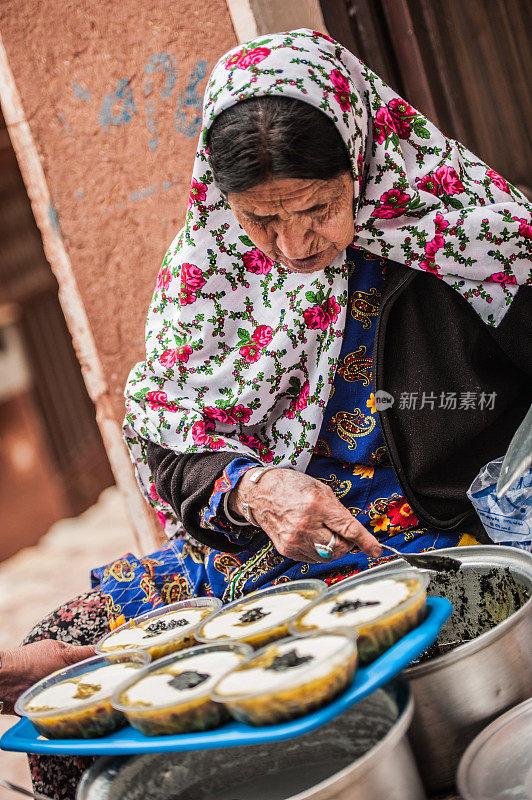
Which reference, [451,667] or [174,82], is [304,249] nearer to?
[451,667]

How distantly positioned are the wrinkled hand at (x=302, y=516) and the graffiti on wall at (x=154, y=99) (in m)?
1.50

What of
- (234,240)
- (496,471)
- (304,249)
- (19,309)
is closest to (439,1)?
(234,240)

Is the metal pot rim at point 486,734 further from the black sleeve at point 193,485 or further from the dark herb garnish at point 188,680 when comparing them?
the black sleeve at point 193,485

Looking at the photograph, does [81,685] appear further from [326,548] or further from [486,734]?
[486,734]

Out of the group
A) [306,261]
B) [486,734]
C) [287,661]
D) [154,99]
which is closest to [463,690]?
[486,734]

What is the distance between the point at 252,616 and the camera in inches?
55.7

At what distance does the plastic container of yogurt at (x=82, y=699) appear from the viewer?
4.10ft

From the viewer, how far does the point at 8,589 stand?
6234 millimetres

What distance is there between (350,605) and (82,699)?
477 mm

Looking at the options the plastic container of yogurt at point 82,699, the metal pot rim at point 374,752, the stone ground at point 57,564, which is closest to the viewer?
the metal pot rim at point 374,752

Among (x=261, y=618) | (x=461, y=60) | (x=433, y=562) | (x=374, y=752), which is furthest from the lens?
(x=461, y=60)

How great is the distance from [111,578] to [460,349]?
3.53 feet

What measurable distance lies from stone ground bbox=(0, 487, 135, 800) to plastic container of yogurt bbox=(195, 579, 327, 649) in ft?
11.0

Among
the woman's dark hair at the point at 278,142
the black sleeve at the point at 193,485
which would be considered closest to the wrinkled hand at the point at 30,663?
the black sleeve at the point at 193,485
